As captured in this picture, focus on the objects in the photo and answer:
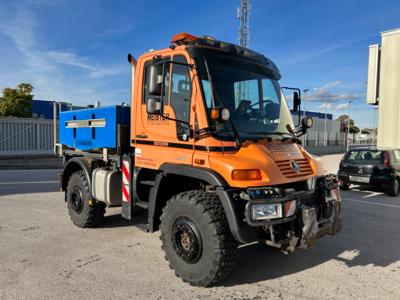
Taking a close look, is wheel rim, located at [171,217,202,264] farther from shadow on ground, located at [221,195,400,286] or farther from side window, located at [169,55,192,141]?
side window, located at [169,55,192,141]

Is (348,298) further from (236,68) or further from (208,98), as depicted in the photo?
(236,68)

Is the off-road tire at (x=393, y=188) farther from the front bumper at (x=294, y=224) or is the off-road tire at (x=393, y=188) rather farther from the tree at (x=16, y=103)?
the tree at (x=16, y=103)

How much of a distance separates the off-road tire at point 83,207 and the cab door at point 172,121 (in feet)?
5.79

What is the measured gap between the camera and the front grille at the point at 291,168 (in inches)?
156

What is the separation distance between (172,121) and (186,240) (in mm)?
1432

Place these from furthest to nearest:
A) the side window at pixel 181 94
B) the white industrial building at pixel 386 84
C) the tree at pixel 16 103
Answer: the tree at pixel 16 103 → the white industrial building at pixel 386 84 → the side window at pixel 181 94

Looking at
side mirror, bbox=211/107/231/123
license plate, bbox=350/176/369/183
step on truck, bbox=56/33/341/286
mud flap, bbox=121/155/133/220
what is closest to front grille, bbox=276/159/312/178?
step on truck, bbox=56/33/341/286

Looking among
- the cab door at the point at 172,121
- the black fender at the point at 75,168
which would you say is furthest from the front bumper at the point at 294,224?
the black fender at the point at 75,168

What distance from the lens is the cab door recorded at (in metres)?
4.09

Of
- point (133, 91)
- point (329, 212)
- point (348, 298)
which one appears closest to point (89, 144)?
point (133, 91)

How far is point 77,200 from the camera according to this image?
6148 mm

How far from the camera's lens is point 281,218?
3.54 meters

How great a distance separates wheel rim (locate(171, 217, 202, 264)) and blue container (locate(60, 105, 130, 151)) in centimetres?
187

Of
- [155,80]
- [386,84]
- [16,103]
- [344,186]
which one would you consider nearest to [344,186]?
[344,186]
